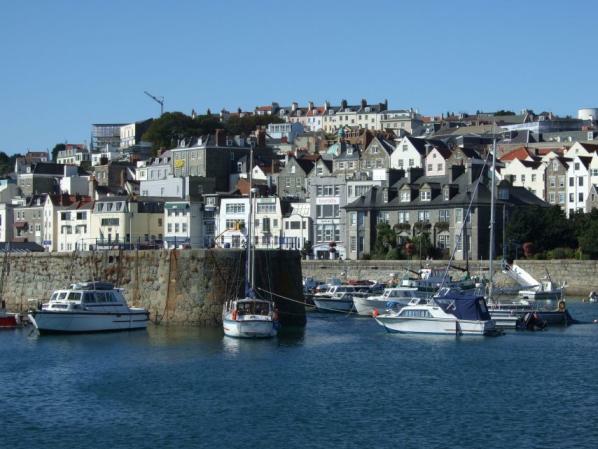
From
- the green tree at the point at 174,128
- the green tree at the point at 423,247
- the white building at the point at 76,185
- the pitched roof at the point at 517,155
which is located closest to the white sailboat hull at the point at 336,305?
the green tree at the point at 423,247

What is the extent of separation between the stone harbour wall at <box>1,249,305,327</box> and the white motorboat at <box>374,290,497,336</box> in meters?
4.79

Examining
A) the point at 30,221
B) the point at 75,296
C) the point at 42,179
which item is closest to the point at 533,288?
the point at 75,296

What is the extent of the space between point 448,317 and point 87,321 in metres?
15.3

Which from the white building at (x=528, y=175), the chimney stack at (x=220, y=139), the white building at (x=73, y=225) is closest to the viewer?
the white building at (x=73, y=225)

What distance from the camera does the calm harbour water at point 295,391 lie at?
32469 mm

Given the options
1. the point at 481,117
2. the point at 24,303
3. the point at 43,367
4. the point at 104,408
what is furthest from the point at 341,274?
the point at 481,117

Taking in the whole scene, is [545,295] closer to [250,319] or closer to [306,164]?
[250,319]

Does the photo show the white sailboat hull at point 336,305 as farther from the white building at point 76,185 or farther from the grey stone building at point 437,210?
the white building at point 76,185

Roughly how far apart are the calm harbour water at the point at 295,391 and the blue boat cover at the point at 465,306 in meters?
1.40

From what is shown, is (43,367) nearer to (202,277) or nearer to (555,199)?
(202,277)

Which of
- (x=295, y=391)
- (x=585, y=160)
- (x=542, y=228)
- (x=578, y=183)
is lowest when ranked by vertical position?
(x=295, y=391)

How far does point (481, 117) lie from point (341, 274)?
105 metres

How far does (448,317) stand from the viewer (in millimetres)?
54219

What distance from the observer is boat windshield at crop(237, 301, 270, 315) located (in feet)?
168
